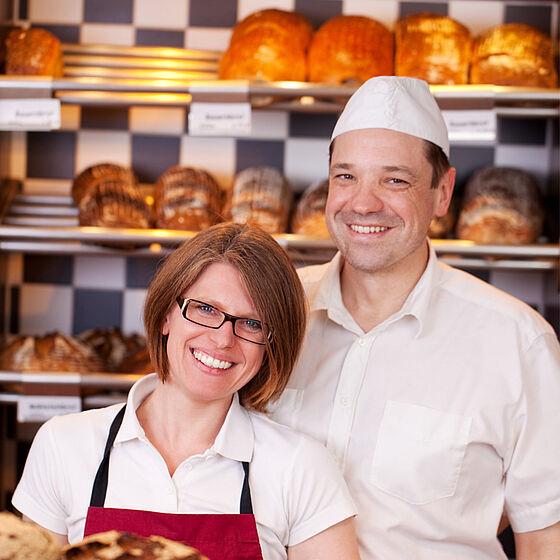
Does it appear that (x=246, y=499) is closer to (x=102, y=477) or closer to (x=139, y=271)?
(x=102, y=477)

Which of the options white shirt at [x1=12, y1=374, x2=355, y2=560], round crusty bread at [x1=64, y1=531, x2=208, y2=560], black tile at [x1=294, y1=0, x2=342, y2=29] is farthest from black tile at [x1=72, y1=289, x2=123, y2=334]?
round crusty bread at [x1=64, y1=531, x2=208, y2=560]

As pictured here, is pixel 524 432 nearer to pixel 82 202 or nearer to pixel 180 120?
pixel 82 202

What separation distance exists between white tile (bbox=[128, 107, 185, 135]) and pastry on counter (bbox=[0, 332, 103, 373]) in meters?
0.82

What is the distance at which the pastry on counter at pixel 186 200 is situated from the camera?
240cm

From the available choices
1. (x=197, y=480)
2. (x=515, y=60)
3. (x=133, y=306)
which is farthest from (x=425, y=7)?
(x=197, y=480)

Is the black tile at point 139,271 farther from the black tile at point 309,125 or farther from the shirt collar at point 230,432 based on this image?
the shirt collar at point 230,432

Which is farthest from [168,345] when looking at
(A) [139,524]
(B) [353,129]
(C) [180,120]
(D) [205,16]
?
(D) [205,16]

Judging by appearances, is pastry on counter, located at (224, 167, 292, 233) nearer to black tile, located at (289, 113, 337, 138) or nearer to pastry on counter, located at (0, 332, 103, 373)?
black tile, located at (289, 113, 337, 138)

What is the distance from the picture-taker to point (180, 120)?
271cm

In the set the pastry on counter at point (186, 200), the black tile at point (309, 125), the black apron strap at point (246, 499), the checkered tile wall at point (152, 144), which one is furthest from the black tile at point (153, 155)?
the black apron strap at point (246, 499)

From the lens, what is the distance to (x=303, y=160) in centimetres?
271

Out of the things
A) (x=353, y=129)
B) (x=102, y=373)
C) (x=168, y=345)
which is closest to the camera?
(x=168, y=345)

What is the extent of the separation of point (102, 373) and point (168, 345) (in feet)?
3.48

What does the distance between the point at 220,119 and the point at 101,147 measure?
2.24 ft
